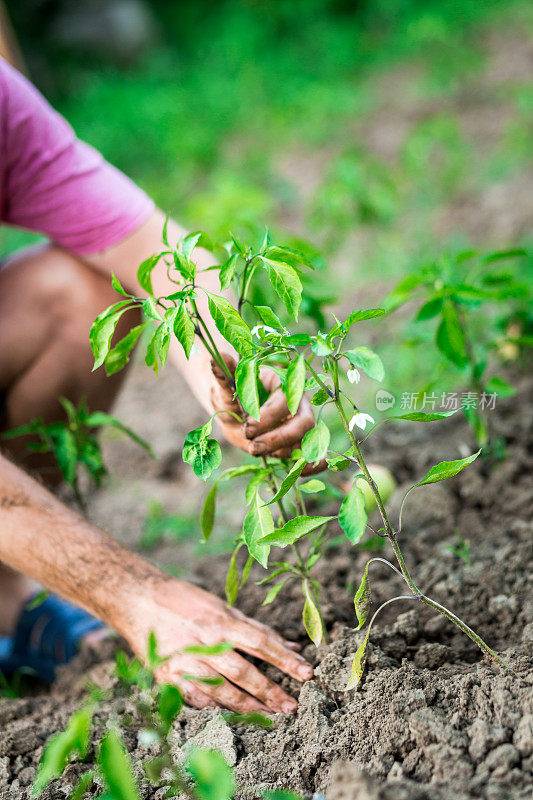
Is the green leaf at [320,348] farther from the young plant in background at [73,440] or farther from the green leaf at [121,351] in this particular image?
the young plant in background at [73,440]

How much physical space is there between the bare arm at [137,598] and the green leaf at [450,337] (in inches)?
32.9

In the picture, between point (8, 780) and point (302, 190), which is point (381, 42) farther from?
point (8, 780)

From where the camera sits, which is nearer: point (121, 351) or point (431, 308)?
point (121, 351)

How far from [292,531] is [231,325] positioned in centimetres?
36

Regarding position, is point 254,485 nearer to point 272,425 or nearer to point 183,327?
point 272,425

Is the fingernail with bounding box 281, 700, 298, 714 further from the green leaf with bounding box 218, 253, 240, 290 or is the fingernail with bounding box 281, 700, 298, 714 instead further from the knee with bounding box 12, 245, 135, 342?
the knee with bounding box 12, 245, 135, 342

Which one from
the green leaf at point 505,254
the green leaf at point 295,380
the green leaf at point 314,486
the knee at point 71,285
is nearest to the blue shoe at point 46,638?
the knee at point 71,285

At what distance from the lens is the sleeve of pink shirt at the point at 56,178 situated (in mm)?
1894

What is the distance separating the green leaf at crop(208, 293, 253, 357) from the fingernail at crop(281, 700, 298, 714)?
68cm

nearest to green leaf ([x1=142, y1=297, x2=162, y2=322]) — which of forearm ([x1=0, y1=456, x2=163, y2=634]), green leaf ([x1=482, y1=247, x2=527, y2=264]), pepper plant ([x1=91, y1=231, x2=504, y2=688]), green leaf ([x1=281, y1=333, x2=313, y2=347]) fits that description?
pepper plant ([x1=91, y1=231, x2=504, y2=688])

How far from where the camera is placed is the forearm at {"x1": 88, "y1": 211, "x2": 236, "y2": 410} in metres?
1.74

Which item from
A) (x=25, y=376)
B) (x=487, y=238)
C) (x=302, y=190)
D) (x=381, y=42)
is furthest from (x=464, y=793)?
(x=381, y=42)

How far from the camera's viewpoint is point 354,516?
4.05ft

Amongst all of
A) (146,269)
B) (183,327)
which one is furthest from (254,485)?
(146,269)
